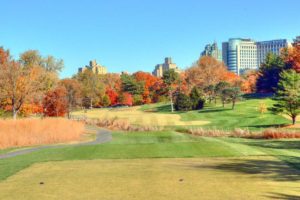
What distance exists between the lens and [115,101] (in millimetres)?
108375

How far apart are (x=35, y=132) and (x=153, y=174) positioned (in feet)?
51.0

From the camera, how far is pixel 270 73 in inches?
3553

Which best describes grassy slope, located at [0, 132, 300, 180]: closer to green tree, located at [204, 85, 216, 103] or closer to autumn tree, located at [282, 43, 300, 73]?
green tree, located at [204, 85, 216, 103]

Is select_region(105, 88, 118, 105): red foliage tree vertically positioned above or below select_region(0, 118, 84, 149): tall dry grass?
above

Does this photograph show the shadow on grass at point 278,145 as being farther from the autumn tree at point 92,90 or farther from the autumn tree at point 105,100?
the autumn tree at point 105,100

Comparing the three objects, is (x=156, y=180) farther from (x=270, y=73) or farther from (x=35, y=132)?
(x=270, y=73)

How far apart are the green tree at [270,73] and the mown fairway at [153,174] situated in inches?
2862

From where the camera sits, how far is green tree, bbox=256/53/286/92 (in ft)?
291

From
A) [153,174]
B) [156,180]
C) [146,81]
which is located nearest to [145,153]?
[153,174]

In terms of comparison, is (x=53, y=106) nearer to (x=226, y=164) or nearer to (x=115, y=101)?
(x=226, y=164)

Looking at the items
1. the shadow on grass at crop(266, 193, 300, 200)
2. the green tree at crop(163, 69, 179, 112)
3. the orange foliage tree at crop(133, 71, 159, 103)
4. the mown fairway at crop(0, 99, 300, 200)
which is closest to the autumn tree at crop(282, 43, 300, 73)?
the green tree at crop(163, 69, 179, 112)

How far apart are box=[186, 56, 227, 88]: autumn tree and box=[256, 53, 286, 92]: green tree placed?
9055 mm

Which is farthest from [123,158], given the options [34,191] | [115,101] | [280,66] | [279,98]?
[115,101]

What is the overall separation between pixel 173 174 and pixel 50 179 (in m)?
3.75
